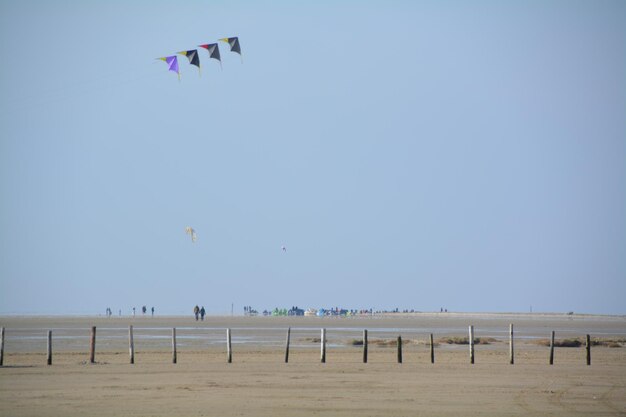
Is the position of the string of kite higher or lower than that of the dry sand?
higher

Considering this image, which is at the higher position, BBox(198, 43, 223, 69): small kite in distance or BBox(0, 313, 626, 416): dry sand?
BBox(198, 43, 223, 69): small kite in distance

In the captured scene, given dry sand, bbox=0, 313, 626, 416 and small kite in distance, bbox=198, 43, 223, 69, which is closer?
dry sand, bbox=0, 313, 626, 416

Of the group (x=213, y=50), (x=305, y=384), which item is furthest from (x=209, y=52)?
(x=305, y=384)

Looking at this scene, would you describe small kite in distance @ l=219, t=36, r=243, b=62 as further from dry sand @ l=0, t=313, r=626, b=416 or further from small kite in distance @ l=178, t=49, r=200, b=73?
dry sand @ l=0, t=313, r=626, b=416

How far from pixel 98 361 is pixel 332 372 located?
26.5ft

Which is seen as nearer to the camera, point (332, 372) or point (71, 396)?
point (71, 396)

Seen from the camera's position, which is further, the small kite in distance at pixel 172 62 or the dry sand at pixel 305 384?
the small kite in distance at pixel 172 62

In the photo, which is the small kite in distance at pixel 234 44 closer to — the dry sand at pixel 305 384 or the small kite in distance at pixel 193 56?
the small kite in distance at pixel 193 56

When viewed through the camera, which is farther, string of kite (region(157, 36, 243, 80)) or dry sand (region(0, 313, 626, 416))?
string of kite (region(157, 36, 243, 80))

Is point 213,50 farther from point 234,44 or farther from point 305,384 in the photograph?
point 305,384

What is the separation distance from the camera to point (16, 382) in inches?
928

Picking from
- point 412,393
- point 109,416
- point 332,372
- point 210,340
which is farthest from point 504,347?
point 109,416

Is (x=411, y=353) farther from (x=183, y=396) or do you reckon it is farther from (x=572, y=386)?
(x=183, y=396)

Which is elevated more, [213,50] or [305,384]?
[213,50]
